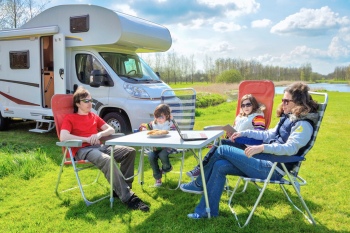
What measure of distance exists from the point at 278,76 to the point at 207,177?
43.7m

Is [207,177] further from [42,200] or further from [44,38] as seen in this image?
[44,38]

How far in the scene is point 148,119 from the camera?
670cm

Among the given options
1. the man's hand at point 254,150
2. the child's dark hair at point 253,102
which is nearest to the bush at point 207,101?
the child's dark hair at point 253,102

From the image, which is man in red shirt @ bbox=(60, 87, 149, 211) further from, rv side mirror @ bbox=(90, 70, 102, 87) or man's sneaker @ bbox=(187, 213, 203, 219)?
rv side mirror @ bbox=(90, 70, 102, 87)

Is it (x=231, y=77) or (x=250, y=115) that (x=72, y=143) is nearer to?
(x=250, y=115)

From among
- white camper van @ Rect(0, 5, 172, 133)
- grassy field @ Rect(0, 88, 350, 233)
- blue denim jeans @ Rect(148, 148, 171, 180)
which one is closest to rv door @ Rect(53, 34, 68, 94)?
white camper van @ Rect(0, 5, 172, 133)

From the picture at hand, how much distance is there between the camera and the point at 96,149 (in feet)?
13.0

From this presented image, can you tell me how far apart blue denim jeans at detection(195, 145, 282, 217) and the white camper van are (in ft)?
11.4

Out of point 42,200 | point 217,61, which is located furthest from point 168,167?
point 217,61

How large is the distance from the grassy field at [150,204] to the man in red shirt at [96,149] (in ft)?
0.58

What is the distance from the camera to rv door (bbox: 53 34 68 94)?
23.6ft

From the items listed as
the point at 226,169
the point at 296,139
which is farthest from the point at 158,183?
the point at 296,139

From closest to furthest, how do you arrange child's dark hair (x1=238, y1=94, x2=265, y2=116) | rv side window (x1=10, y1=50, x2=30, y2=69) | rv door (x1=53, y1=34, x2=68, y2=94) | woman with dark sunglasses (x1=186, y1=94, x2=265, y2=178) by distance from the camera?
woman with dark sunglasses (x1=186, y1=94, x2=265, y2=178) → child's dark hair (x1=238, y1=94, x2=265, y2=116) → rv door (x1=53, y1=34, x2=68, y2=94) → rv side window (x1=10, y1=50, x2=30, y2=69)

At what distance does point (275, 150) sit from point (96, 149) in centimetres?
203
